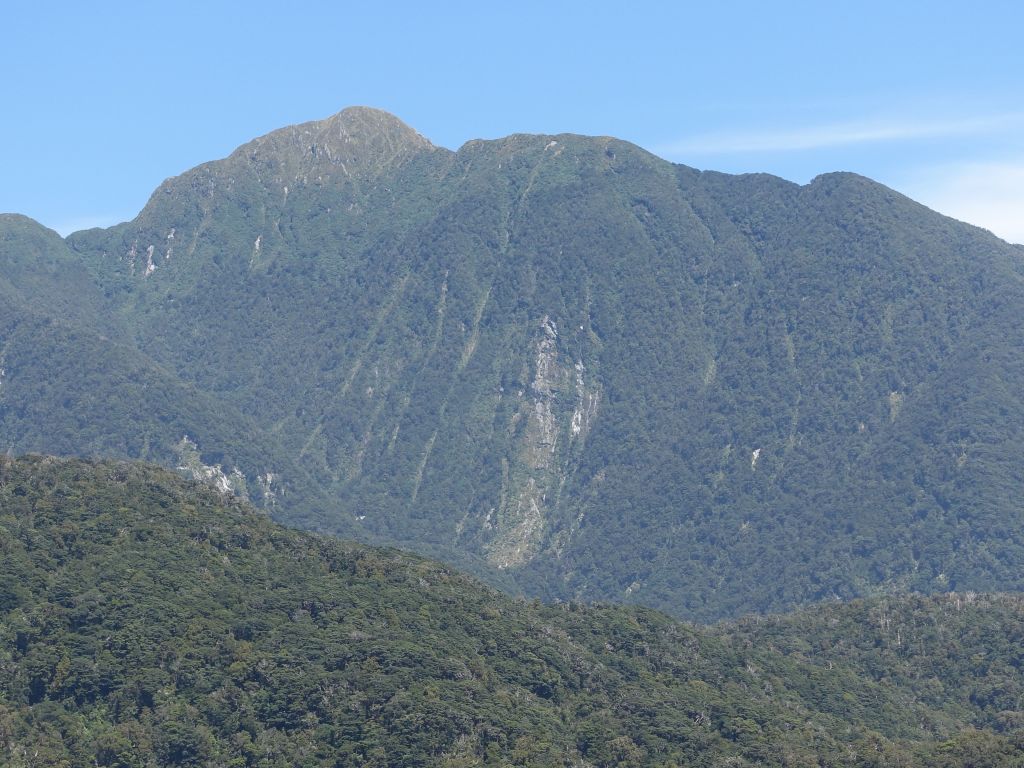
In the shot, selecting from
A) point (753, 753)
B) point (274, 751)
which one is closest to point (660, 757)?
point (753, 753)

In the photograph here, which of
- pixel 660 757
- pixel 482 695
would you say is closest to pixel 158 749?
pixel 482 695

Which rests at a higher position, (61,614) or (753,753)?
(61,614)

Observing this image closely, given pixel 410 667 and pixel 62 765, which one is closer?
pixel 62 765

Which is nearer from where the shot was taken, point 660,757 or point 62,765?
point 62,765

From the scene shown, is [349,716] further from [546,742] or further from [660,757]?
[660,757]

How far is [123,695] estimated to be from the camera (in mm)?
188250

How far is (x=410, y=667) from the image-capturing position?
199 m

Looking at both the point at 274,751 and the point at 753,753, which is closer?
the point at 274,751

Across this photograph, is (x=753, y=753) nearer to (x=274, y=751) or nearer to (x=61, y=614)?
(x=274, y=751)

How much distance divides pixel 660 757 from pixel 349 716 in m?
34.9

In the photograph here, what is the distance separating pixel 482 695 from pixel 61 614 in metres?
48.2

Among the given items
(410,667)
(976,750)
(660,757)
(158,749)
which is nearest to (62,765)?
(158,749)

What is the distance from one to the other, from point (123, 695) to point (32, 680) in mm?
10382

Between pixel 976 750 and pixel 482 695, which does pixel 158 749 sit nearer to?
pixel 482 695
